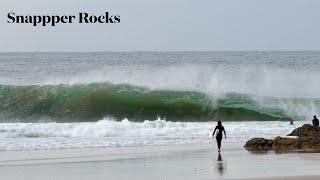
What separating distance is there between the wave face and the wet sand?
1233cm

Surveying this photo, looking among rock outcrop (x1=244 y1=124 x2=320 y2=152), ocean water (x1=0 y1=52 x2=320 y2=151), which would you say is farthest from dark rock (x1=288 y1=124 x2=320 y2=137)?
ocean water (x1=0 y1=52 x2=320 y2=151)

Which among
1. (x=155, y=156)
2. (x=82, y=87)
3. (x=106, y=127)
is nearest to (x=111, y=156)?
(x=155, y=156)

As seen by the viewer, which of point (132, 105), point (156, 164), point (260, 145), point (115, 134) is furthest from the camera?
point (132, 105)

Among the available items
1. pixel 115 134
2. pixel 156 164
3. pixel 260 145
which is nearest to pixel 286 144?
pixel 260 145

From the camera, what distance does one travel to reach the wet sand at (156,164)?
48.2ft

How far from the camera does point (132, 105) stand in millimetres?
34656

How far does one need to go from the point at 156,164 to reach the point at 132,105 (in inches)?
715

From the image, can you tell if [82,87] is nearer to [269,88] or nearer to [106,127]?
[269,88]

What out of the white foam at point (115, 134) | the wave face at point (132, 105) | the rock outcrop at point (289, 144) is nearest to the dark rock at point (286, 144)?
the rock outcrop at point (289, 144)

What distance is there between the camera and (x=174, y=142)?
72.8ft

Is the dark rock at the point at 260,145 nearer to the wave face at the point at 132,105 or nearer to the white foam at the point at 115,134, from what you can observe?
the white foam at the point at 115,134

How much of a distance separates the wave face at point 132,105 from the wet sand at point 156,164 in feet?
40.4

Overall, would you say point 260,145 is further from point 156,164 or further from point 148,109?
point 148,109

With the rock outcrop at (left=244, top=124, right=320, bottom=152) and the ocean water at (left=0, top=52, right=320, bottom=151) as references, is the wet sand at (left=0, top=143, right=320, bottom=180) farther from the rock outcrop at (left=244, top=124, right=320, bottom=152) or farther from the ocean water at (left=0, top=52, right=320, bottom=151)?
the ocean water at (left=0, top=52, right=320, bottom=151)
